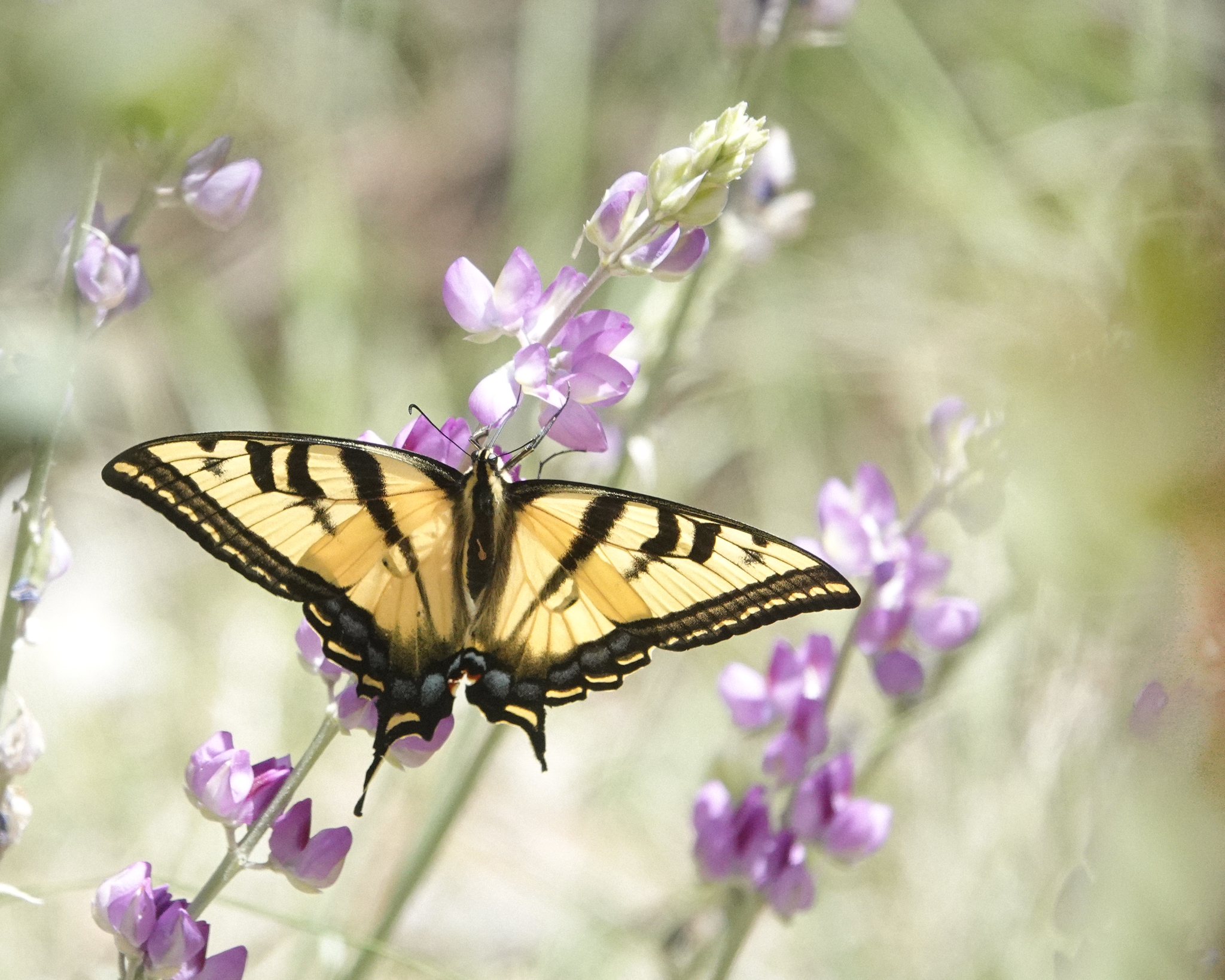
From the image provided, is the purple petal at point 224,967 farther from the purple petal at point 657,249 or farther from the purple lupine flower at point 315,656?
the purple petal at point 657,249

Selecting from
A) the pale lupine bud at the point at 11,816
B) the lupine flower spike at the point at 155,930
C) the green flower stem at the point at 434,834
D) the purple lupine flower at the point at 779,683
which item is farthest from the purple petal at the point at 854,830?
the pale lupine bud at the point at 11,816

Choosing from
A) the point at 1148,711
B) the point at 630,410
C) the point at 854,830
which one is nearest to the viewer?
the point at 1148,711

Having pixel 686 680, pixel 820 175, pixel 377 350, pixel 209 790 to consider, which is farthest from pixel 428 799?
pixel 820 175

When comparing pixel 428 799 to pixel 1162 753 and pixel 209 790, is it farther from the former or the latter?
pixel 1162 753

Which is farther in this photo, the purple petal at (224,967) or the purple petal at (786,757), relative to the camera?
the purple petal at (786,757)

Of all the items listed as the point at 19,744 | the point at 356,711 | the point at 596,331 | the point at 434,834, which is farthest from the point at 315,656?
the point at 434,834

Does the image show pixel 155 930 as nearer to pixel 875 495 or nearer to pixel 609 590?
pixel 609 590
